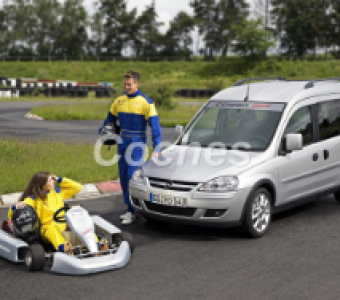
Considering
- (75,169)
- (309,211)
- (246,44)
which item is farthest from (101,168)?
(246,44)

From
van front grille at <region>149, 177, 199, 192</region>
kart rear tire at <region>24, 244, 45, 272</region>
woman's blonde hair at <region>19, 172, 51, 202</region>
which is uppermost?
woman's blonde hair at <region>19, 172, 51, 202</region>

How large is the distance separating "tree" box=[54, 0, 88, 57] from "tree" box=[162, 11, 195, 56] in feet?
45.5

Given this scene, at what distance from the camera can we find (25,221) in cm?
622

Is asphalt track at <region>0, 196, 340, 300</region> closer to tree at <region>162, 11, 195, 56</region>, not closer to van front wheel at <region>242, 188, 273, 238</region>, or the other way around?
van front wheel at <region>242, 188, 273, 238</region>

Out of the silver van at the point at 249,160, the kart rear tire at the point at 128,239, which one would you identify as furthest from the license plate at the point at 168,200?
the kart rear tire at the point at 128,239

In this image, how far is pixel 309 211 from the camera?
8703mm

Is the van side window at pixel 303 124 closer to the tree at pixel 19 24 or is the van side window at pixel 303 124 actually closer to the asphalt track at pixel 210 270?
the asphalt track at pixel 210 270

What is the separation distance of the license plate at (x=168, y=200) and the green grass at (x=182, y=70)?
4234 centimetres

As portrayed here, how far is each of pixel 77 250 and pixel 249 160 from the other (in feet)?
7.91

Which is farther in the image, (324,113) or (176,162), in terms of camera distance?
(324,113)

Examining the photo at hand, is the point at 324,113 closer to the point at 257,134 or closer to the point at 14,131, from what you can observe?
the point at 257,134

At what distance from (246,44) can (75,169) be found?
52.2 metres

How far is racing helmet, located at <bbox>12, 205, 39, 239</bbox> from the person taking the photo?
621 cm

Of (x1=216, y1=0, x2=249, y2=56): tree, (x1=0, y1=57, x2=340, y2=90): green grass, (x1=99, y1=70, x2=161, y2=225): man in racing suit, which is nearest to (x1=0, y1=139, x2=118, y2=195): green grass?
(x1=99, y1=70, x2=161, y2=225): man in racing suit
